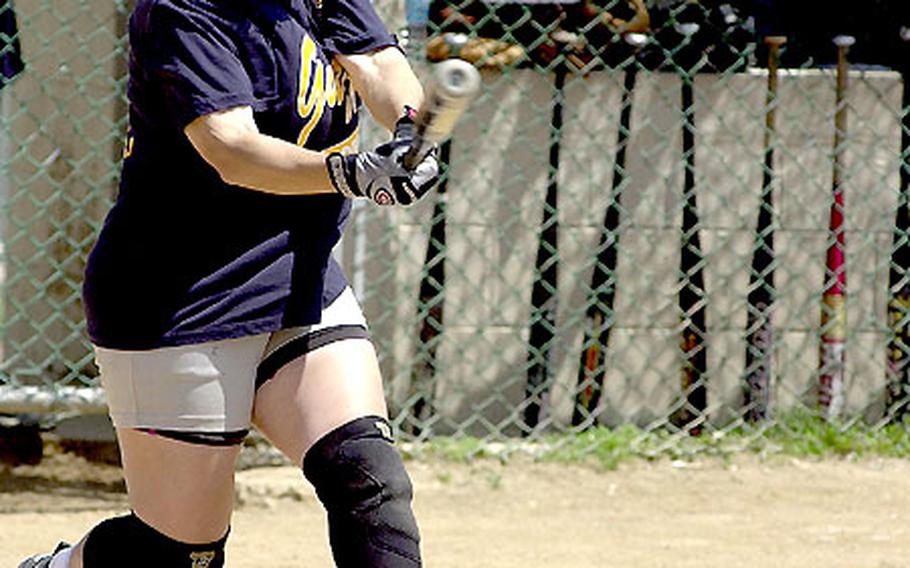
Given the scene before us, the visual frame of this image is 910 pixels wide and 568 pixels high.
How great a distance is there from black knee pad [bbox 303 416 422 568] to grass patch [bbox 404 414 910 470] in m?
2.79

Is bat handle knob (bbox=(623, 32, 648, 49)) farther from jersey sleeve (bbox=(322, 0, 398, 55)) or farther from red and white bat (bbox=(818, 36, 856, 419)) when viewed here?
jersey sleeve (bbox=(322, 0, 398, 55))

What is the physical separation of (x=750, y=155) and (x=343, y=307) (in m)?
3.31

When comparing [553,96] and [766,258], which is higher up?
[553,96]

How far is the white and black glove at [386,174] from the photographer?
2.83 metres

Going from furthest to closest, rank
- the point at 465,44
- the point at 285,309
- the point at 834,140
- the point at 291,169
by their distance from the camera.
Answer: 1. the point at 834,140
2. the point at 465,44
3. the point at 285,309
4. the point at 291,169

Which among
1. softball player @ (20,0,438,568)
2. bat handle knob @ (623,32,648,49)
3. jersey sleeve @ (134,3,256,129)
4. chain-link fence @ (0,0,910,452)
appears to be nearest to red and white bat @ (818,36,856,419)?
chain-link fence @ (0,0,910,452)

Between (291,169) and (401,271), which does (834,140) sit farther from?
(291,169)

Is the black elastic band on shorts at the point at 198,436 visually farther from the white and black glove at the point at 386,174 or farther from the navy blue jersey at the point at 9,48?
the navy blue jersey at the point at 9,48

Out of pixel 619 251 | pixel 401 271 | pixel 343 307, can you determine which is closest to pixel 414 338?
pixel 401 271

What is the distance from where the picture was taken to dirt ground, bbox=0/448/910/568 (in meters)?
4.92

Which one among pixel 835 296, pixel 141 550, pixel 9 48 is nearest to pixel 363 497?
pixel 141 550

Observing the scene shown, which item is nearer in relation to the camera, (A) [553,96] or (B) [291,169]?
(B) [291,169]

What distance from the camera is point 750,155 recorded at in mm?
6348

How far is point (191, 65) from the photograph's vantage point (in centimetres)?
301
